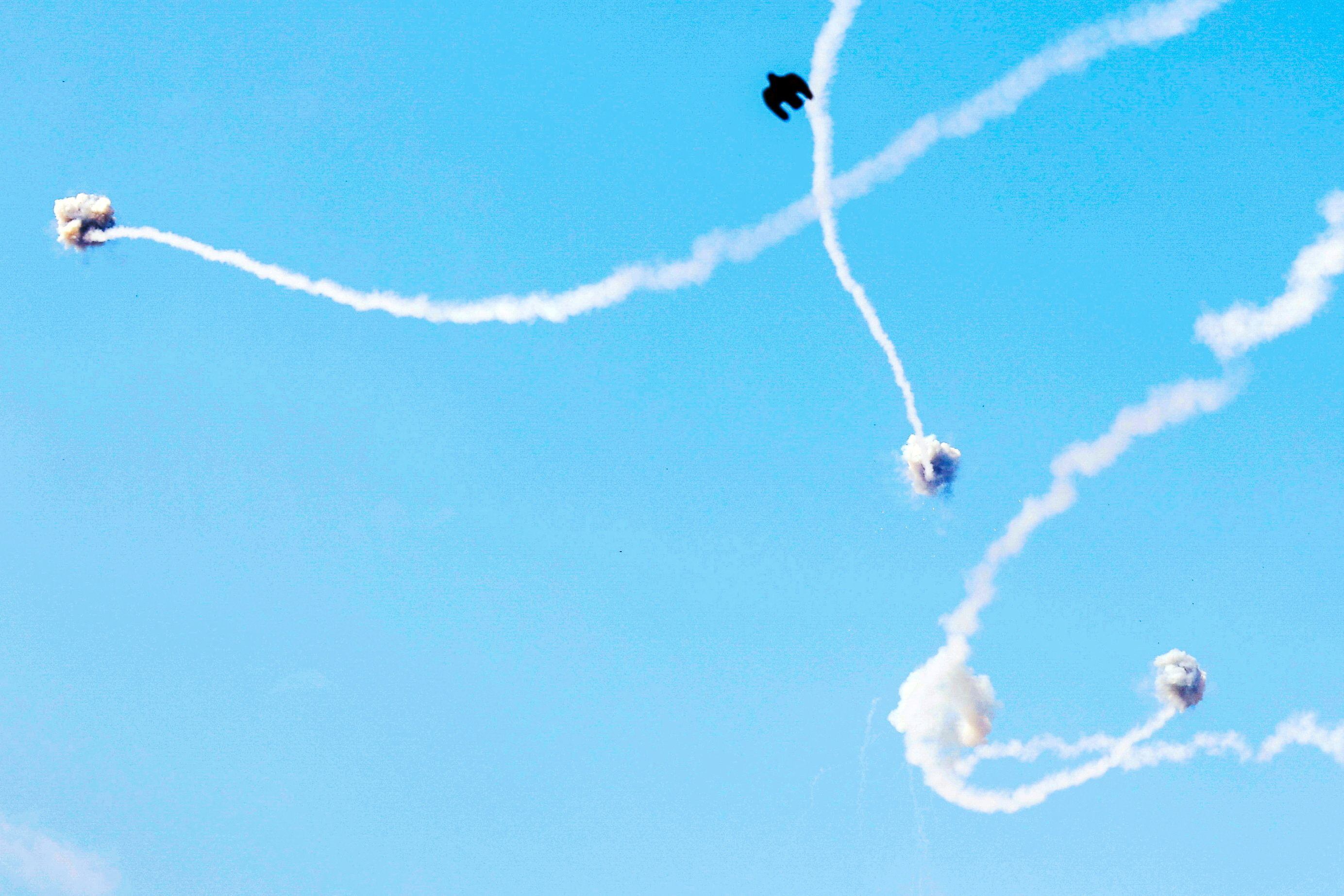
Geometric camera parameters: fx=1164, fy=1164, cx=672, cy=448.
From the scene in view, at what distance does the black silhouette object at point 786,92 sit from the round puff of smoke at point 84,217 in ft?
142

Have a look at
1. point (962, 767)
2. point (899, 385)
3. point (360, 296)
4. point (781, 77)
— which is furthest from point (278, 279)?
→ point (962, 767)

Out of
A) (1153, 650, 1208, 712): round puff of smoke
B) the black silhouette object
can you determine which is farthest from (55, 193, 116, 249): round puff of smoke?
(1153, 650, 1208, 712): round puff of smoke

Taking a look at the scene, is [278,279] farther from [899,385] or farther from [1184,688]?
[1184,688]

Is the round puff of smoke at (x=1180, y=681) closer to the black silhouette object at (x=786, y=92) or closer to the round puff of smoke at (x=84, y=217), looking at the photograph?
the black silhouette object at (x=786, y=92)

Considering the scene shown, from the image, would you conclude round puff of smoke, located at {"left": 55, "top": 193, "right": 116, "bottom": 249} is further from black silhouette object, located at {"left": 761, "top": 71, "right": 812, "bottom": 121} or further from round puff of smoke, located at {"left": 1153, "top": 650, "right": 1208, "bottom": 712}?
round puff of smoke, located at {"left": 1153, "top": 650, "right": 1208, "bottom": 712}

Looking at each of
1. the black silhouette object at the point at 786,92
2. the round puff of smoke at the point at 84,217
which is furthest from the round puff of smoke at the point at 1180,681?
the round puff of smoke at the point at 84,217

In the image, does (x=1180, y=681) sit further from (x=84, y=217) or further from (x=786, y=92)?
(x=84, y=217)

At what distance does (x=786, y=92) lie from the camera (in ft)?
181

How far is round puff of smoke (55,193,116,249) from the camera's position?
71.9 meters

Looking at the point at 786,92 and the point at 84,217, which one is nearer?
the point at 786,92

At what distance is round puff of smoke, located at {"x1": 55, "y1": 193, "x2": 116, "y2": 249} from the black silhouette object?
43333 millimetres

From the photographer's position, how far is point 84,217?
72.6m

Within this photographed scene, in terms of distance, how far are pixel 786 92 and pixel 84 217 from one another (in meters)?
45.6

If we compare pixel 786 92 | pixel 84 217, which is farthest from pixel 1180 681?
pixel 84 217
